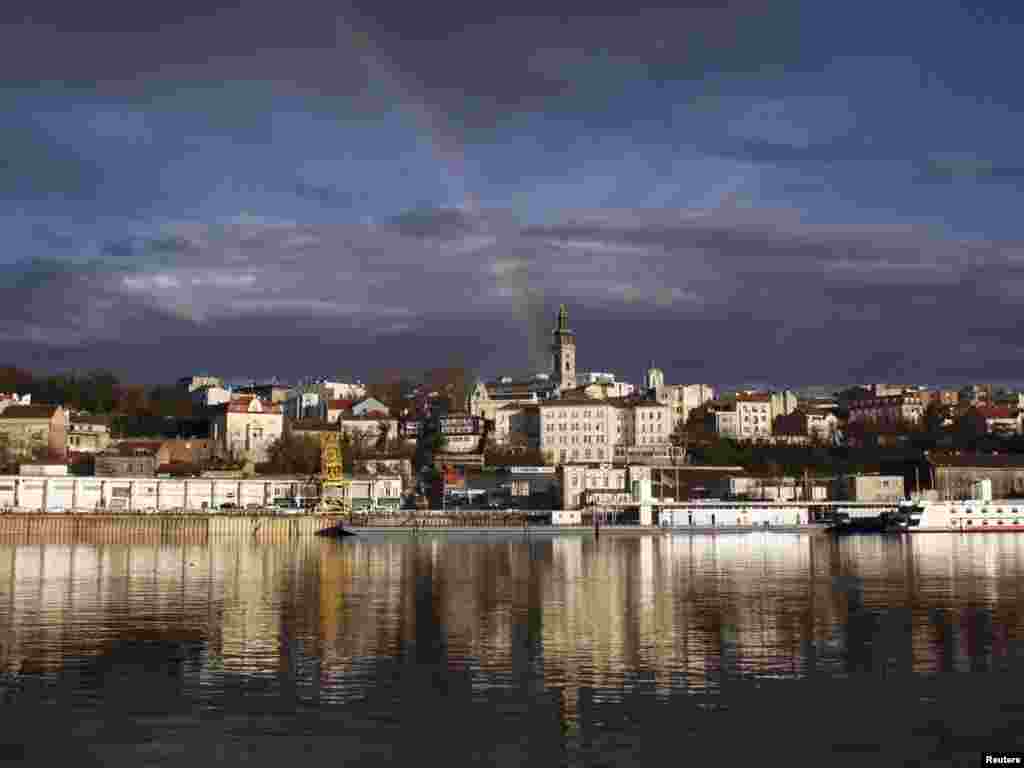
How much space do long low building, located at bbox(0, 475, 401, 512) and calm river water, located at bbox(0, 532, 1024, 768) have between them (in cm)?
5272

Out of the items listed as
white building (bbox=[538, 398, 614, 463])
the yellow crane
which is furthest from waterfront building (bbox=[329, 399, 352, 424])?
the yellow crane

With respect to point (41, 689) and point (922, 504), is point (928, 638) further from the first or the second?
point (922, 504)

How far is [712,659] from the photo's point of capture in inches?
834

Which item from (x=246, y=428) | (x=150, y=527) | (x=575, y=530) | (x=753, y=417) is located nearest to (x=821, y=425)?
(x=753, y=417)

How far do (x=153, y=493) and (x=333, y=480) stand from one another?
1331cm

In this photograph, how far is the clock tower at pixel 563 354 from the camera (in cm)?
15912

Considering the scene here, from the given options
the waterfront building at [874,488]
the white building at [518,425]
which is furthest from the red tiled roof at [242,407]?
the waterfront building at [874,488]

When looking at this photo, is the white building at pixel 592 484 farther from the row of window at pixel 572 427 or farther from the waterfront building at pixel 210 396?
the waterfront building at pixel 210 396

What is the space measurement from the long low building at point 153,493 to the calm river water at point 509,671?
5272 cm

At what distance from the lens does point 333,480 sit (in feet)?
320

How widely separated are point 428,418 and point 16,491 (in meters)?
55.8

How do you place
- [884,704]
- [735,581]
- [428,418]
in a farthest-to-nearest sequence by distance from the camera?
[428,418], [735,581], [884,704]

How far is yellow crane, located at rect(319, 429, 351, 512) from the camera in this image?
→ 97.2 metres

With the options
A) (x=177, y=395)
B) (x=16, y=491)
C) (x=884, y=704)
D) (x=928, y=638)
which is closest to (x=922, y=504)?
(x=16, y=491)
